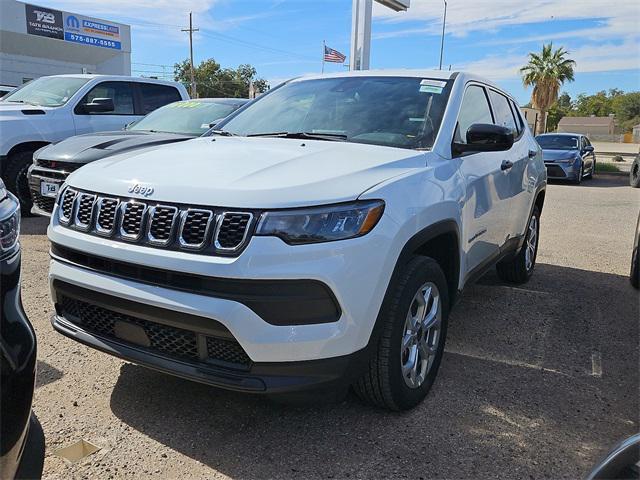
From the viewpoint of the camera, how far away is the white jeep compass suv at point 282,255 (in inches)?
89.4

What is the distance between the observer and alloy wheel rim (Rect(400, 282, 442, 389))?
9.38 feet

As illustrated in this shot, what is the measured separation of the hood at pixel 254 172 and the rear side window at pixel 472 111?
2.09 ft

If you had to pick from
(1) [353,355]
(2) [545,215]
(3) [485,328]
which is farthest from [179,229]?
(2) [545,215]

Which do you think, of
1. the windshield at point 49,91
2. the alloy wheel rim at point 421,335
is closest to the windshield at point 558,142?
the windshield at point 49,91

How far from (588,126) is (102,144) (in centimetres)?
8437

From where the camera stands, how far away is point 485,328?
14.1 feet

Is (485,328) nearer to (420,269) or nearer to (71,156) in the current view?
(420,269)

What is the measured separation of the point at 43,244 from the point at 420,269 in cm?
502

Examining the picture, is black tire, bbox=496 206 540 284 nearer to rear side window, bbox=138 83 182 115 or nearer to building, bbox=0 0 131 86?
rear side window, bbox=138 83 182 115

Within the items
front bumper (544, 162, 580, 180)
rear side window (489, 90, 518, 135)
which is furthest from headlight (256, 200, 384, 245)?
front bumper (544, 162, 580, 180)

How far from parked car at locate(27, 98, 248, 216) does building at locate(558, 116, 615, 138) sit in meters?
78.3

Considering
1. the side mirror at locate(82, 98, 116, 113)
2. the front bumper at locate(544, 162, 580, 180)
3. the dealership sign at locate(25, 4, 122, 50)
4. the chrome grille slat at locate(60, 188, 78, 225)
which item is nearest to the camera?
the chrome grille slat at locate(60, 188, 78, 225)

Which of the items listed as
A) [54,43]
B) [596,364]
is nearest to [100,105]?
[596,364]

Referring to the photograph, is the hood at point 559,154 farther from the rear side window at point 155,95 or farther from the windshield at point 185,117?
the windshield at point 185,117
